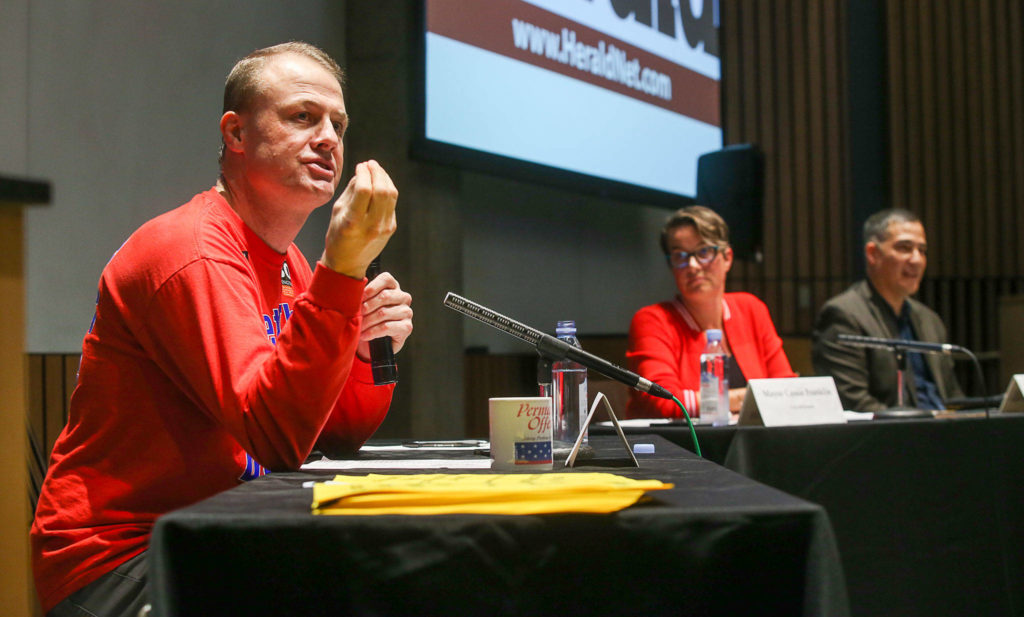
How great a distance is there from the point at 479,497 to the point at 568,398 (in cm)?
64

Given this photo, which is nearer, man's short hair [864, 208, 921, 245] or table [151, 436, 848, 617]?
table [151, 436, 848, 617]

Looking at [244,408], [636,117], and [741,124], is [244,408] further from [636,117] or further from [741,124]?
[741,124]

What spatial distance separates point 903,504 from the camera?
2.16 meters

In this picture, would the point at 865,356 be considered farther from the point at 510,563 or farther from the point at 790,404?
the point at 510,563

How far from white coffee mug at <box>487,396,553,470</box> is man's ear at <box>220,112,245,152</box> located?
25.4 inches

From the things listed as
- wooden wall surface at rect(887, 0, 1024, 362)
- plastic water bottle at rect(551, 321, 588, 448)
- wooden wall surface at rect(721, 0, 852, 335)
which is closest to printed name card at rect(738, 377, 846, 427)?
plastic water bottle at rect(551, 321, 588, 448)

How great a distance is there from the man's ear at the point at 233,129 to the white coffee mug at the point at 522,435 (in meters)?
0.65

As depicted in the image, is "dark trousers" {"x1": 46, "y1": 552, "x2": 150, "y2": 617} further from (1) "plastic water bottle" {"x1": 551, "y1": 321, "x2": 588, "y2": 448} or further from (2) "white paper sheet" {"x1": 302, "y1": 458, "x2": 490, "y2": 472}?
(1) "plastic water bottle" {"x1": 551, "y1": 321, "x2": 588, "y2": 448}

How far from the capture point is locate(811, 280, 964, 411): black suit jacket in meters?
3.31

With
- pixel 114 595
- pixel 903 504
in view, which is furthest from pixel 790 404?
pixel 114 595

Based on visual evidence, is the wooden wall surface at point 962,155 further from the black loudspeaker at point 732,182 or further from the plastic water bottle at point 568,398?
the plastic water bottle at point 568,398

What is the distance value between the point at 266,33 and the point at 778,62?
448 cm

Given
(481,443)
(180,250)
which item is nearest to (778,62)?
(481,443)

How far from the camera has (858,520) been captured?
2139 mm
